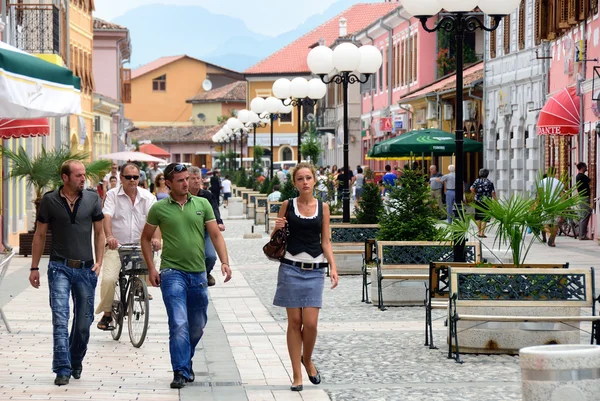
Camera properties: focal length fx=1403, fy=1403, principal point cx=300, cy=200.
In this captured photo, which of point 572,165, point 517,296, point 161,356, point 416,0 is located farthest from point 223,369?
point 572,165

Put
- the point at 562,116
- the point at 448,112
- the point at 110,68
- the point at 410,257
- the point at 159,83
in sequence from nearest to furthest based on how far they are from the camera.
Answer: the point at 410,257, the point at 562,116, the point at 448,112, the point at 110,68, the point at 159,83

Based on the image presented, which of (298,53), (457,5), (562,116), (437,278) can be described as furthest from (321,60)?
(298,53)

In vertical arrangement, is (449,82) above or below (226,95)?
below

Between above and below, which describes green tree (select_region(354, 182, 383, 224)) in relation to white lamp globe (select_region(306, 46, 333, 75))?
below

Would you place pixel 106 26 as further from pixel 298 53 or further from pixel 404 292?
pixel 404 292

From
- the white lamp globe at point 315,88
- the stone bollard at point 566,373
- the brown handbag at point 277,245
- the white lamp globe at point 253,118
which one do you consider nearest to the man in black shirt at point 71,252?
the brown handbag at point 277,245

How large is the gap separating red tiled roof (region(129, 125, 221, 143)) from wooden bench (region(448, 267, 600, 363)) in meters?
109

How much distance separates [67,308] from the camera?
10.1 metres

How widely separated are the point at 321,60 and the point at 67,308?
14218 millimetres

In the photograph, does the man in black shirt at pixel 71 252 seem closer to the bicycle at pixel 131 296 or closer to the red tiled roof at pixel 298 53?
the bicycle at pixel 131 296

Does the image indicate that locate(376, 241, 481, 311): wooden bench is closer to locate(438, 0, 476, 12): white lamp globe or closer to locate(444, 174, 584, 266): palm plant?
locate(438, 0, 476, 12): white lamp globe

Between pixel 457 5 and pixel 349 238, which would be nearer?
pixel 457 5

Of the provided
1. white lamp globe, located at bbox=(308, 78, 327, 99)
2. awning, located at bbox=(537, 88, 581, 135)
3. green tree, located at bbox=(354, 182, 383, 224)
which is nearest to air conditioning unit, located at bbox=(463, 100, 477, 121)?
awning, located at bbox=(537, 88, 581, 135)

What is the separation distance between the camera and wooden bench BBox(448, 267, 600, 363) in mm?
11148
